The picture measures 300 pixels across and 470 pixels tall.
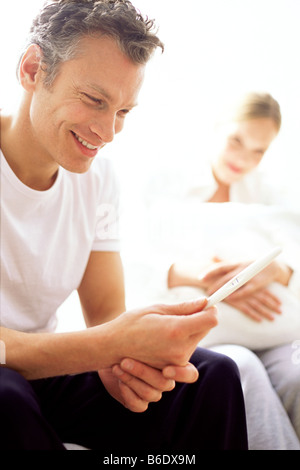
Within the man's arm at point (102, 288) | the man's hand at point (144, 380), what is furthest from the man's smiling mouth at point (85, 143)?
the man's hand at point (144, 380)

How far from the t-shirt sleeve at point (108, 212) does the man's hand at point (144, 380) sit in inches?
13.5

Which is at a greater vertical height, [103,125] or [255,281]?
[103,125]

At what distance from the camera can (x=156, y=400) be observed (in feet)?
2.50

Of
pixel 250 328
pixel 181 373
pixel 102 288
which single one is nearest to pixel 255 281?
pixel 250 328

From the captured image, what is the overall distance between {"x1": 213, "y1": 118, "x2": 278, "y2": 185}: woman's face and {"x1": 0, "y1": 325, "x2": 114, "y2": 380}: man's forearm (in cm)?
72

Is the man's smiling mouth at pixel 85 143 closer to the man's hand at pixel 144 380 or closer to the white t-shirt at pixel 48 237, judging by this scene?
the white t-shirt at pixel 48 237

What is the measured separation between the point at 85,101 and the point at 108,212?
29cm

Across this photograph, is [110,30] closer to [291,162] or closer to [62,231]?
[62,231]

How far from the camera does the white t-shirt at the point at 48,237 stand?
934 mm

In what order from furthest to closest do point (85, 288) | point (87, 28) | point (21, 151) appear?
1. point (85, 288)
2. point (21, 151)
3. point (87, 28)

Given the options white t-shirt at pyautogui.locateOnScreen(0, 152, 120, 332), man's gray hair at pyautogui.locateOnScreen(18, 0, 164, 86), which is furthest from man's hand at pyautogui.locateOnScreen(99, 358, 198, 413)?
man's gray hair at pyautogui.locateOnScreen(18, 0, 164, 86)

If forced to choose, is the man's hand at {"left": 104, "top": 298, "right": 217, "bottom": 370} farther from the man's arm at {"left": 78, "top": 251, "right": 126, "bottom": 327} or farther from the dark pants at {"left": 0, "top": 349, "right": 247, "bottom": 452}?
the man's arm at {"left": 78, "top": 251, "right": 126, "bottom": 327}

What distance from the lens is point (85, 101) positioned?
34.0 inches

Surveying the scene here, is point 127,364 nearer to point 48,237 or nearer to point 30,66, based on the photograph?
point 48,237
